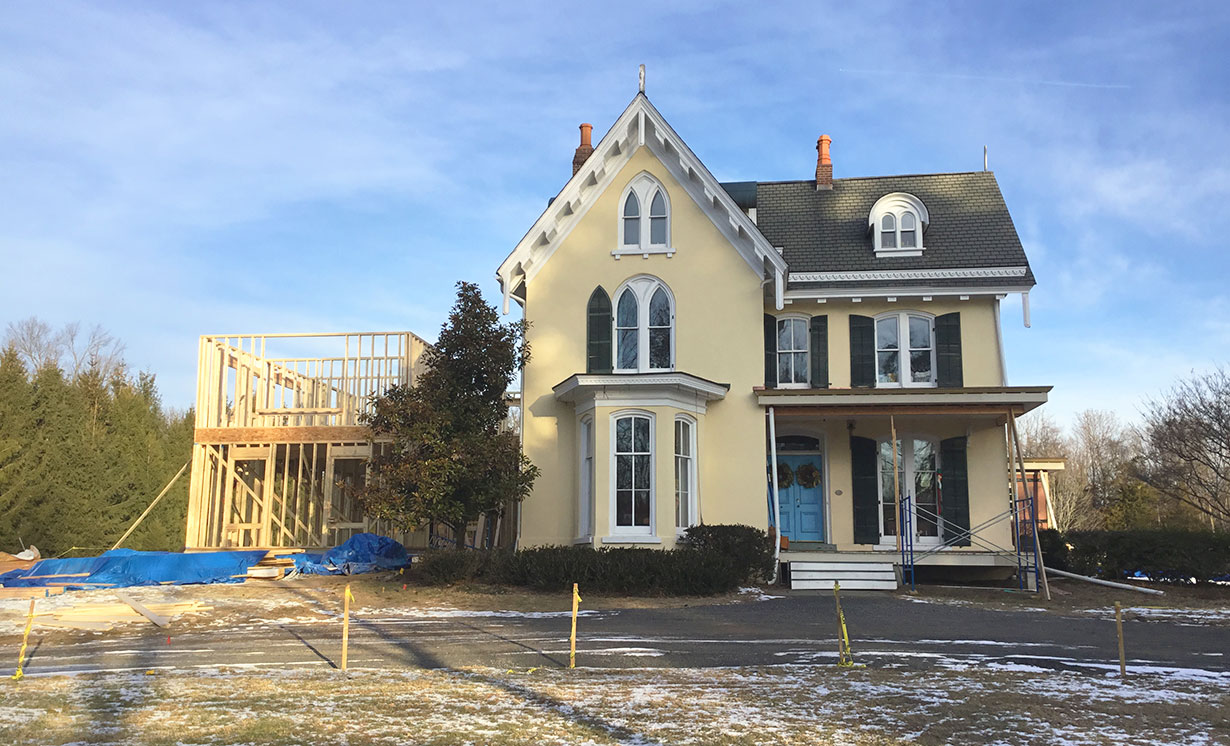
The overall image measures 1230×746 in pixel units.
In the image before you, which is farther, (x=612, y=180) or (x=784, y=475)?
(x=784, y=475)

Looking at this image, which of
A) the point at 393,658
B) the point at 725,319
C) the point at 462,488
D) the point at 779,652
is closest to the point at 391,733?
the point at 393,658

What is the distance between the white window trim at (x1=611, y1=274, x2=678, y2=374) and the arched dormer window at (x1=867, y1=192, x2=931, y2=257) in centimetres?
514

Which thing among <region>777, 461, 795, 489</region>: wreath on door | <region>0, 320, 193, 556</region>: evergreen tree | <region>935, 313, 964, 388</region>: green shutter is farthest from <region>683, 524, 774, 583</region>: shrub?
<region>0, 320, 193, 556</region>: evergreen tree

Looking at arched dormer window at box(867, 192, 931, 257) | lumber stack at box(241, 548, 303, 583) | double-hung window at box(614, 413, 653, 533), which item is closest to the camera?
double-hung window at box(614, 413, 653, 533)

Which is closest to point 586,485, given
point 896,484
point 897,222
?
point 896,484

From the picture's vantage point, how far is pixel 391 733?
7.14 meters

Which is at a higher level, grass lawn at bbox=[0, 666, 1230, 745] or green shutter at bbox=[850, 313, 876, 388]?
green shutter at bbox=[850, 313, 876, 388]

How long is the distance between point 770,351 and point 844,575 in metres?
5.43

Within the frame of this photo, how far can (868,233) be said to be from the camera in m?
22.3

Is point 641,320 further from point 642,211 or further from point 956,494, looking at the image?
point 956,494

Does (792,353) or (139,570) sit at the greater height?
(792,353)

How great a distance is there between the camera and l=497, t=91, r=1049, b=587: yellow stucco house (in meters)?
19.8

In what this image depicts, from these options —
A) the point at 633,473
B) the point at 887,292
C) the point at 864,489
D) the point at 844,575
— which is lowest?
the point at 844,575

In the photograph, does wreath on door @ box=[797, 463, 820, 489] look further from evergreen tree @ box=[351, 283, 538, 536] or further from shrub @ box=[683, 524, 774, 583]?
evergreen tree @ box=[351, 283, 538, 536]
